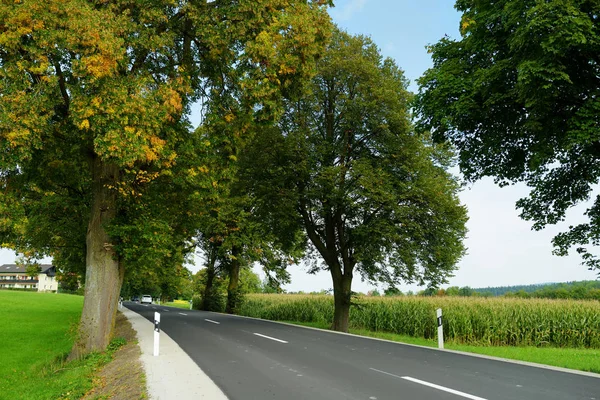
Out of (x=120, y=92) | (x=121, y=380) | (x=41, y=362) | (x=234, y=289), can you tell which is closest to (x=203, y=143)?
(x=120, y=92)

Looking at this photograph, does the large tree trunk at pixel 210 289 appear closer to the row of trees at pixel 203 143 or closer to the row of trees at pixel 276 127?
the row of trees at pixel 203 143

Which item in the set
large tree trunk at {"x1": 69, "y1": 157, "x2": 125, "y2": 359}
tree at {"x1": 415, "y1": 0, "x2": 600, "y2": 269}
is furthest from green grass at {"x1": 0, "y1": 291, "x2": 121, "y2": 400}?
tree at {"x1": 415, "y1": 0, "x2": 600, "y2": 269}

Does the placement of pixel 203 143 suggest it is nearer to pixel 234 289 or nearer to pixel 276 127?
pixel 276 127

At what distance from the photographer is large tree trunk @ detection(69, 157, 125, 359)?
11445 millimetres

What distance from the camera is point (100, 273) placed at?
38.2 ft

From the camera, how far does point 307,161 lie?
736 inches

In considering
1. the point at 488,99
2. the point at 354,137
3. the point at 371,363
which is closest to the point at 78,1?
the point at 371,363

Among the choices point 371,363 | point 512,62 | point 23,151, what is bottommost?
point 371,363

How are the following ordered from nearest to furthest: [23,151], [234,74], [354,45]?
[23,151] < [234,74] < [354,45]

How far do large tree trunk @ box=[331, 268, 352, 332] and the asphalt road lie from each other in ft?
29.0

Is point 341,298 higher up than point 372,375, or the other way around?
point 341,298

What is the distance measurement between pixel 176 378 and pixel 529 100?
10.2 meters

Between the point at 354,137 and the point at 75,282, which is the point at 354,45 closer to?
the point at 354,137

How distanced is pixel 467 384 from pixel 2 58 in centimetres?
1173
